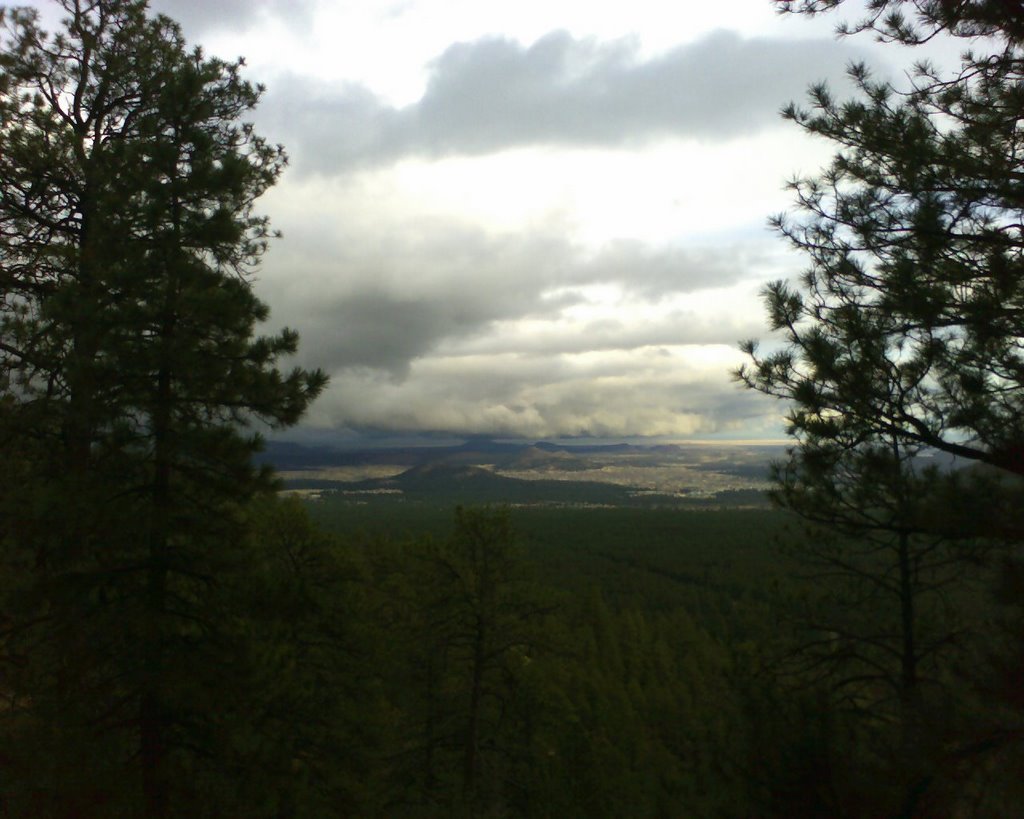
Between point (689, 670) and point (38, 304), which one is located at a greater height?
point (38, 304)

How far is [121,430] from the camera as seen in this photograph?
248 inches

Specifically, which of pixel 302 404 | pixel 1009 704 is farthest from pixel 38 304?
pixel 1009 704

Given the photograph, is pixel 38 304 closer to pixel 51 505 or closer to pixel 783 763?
pixel 51 505

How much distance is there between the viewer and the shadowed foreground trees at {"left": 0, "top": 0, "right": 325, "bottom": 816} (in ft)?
19.8

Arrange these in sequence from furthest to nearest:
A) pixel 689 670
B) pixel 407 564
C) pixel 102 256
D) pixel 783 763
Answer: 1. pixel 689 670
2. pixel 407 564
3. pixel 102 256
4. pixel 783 763

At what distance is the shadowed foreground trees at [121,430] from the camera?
6.04 meters

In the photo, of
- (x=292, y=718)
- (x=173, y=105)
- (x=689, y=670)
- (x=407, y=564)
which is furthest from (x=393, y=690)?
(x=689, y=670)

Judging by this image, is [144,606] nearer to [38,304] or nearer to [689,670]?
[38,304]

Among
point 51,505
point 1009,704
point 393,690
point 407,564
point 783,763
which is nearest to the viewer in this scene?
point 1009,704

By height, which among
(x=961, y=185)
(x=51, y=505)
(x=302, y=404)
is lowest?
(x=51, y=505)

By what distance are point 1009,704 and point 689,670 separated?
3379 centimetres

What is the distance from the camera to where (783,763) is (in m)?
4.72

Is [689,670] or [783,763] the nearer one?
[783,763]

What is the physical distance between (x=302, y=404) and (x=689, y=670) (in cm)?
3346
